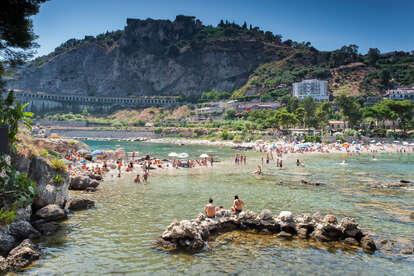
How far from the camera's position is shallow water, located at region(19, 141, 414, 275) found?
1064 centimetres

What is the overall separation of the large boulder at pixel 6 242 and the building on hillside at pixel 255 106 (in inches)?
5434

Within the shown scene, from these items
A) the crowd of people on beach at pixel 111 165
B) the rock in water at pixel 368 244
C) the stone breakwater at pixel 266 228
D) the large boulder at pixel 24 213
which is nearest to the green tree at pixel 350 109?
the crowd of people on beach at pixel 111 165

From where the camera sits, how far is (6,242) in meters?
11.7

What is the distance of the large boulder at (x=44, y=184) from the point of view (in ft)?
53.0

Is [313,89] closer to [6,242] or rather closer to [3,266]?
[6,242]

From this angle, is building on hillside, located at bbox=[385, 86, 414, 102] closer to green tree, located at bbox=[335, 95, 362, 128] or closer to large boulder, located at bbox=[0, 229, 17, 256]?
green tree, located at bbox=[335, 95, 362, 128]

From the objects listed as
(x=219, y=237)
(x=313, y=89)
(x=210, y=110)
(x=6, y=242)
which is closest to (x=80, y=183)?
(x=6, y=242)

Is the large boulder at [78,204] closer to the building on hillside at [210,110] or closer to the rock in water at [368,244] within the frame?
the rock in water at [368,244]

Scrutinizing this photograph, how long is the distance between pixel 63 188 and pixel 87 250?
6666 mm

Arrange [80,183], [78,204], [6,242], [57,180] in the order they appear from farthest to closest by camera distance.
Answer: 1. [80,183]
2. [78,204]
3. [57,180]
4. [6,242]

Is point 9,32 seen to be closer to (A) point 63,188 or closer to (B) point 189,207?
(A) point 63,188

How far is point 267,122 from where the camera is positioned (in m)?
105

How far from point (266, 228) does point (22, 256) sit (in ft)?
31.8

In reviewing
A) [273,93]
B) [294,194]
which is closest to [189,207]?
[294,194]
